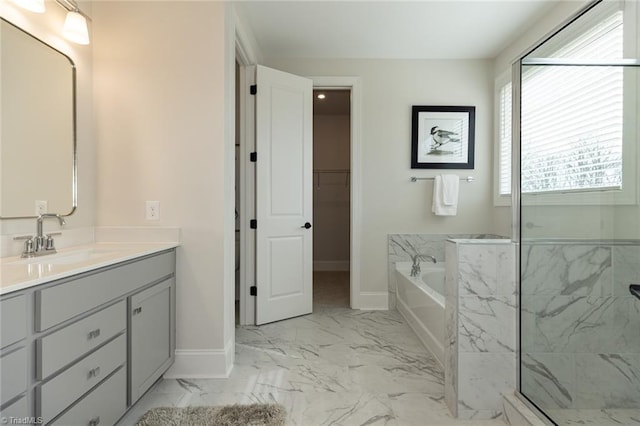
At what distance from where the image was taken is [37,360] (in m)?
1.08

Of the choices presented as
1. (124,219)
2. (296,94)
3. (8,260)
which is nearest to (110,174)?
(124,219)

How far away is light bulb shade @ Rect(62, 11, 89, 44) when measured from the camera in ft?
5.74

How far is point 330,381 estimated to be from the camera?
2.06m

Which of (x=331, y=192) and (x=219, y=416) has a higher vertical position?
(x=331, y=192)

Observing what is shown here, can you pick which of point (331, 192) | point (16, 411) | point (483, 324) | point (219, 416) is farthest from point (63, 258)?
point (331, 192)

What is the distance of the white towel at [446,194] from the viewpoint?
337cm

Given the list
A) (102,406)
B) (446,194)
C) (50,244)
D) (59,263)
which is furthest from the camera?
(446,194)

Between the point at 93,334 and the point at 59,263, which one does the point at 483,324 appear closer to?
the point at 93,334

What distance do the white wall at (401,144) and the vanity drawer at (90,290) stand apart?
2.18 meters

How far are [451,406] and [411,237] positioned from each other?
1.90m

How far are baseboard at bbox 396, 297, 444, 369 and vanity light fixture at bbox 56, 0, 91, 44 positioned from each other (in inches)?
107

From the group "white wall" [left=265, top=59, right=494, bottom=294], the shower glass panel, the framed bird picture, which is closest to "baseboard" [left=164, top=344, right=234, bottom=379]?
the shower glass panel

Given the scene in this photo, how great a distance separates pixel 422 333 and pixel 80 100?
2725mm

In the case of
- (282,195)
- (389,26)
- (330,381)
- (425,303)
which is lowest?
(330,381)
